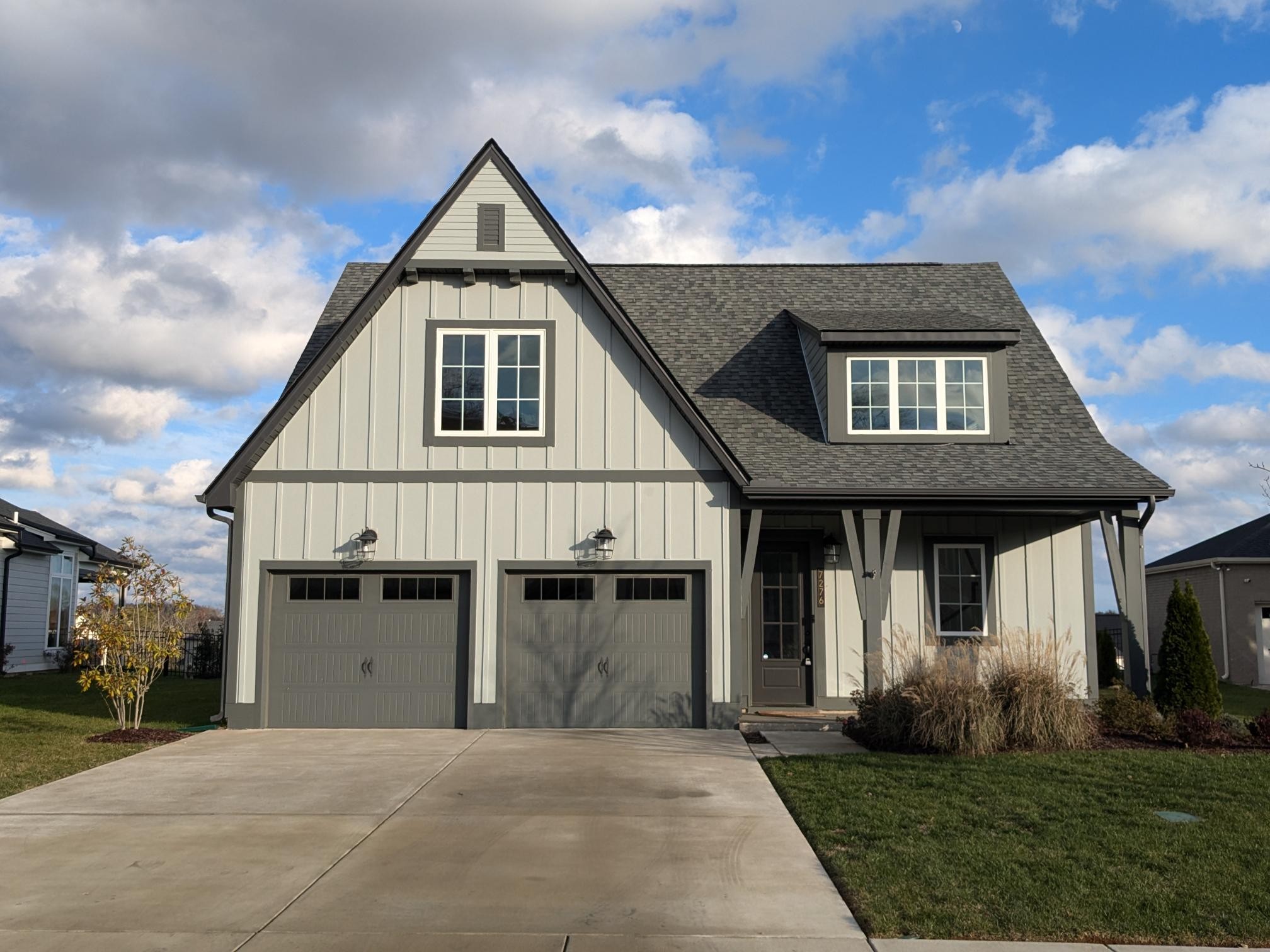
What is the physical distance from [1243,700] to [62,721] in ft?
62.3

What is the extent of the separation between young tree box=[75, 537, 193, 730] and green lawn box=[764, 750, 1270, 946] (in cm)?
786

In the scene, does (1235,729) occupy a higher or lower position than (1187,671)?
lower

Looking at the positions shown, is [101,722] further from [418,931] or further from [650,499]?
[418,931]

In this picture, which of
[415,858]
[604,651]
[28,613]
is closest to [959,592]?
[604,651]

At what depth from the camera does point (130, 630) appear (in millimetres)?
13023

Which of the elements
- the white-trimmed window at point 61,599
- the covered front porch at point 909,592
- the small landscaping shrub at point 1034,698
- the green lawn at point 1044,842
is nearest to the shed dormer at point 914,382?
the covered front porch at point 909,592

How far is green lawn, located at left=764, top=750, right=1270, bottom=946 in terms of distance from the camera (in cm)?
583

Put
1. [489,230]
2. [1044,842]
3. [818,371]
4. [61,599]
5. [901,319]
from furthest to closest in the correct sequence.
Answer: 1. [61,599]
2. [901,319]
3. [818,371]
4. [489,230]
5. [1044,842]

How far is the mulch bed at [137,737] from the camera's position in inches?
490

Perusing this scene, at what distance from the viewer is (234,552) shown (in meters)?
13.9

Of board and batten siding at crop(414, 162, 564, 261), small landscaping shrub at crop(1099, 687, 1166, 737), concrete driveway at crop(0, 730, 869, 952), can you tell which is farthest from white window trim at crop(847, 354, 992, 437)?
concrete driveway at crop(0, 730, 869, 952)

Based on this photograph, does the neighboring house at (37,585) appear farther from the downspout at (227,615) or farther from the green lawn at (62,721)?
the downspout at (227,615)

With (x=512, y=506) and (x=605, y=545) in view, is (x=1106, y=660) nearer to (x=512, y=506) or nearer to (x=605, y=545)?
(x=605, y=545)

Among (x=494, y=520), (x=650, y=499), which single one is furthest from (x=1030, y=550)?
(x=494, y=520)
